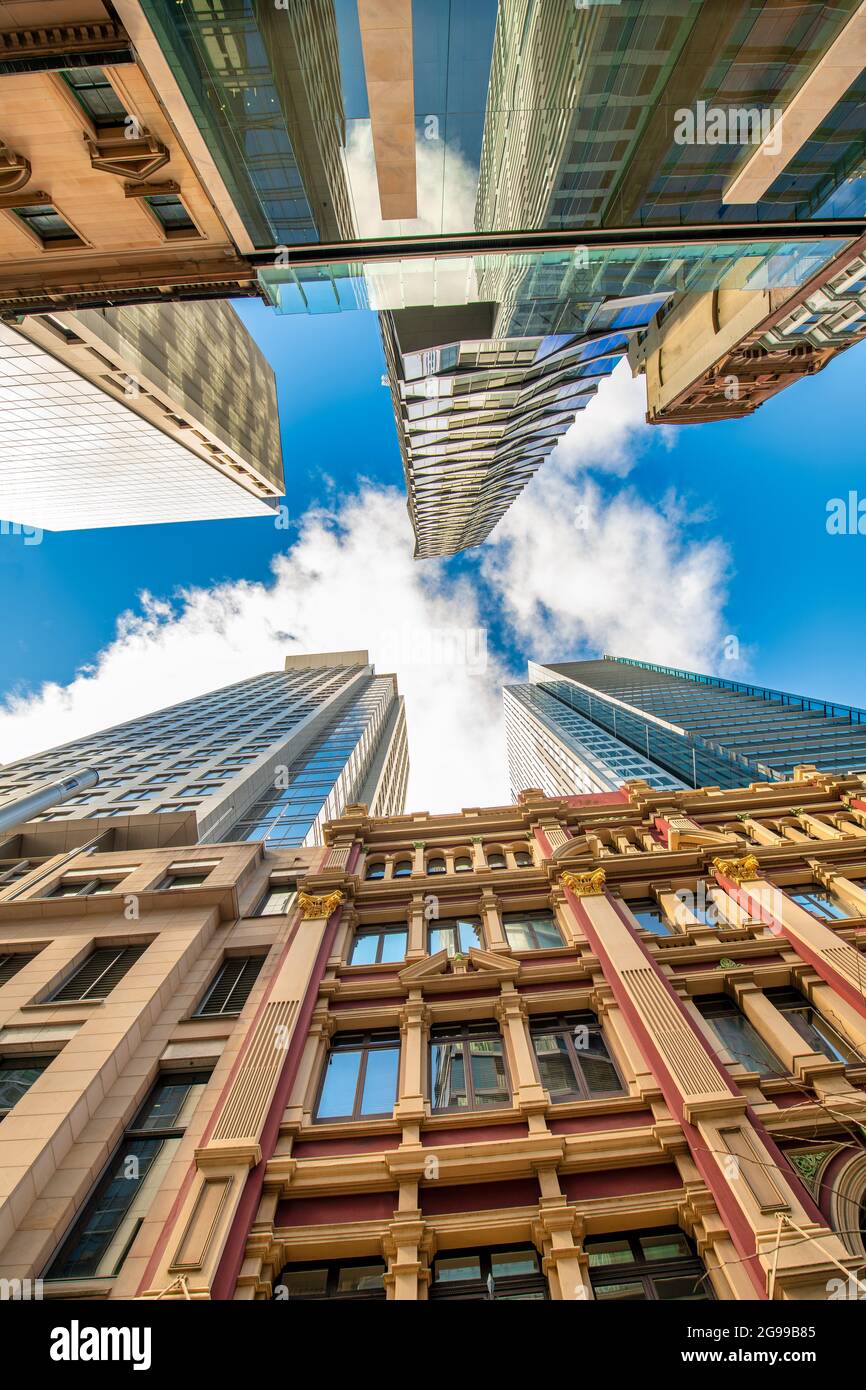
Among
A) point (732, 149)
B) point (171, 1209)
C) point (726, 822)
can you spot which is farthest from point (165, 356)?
point (171, 1209)

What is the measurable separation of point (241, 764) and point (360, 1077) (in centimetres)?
4036

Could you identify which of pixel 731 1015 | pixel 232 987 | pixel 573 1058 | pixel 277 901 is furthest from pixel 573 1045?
pixel 277 901

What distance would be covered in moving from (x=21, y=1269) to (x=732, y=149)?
2524 centimetres

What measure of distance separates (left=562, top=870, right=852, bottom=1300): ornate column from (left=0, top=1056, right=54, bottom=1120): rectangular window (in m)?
12.9

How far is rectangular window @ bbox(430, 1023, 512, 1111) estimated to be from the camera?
517 inches

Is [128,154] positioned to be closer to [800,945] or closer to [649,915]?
→ [649,915]

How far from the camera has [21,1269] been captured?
33.3ft

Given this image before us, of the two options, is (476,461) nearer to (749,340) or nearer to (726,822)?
(749,340)

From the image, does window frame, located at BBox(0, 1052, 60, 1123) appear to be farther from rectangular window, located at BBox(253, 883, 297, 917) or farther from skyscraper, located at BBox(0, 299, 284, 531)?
skyscraper, located at BBox(0, 299, 284, 531)

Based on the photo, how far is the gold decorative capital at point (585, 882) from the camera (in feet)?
60.0

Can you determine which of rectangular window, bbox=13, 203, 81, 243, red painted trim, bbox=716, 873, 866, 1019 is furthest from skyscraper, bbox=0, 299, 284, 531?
red painted trim, bbox=716, 873, 866, 1019

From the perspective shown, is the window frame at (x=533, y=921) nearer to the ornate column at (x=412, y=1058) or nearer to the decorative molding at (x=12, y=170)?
the ornate column at (x=412, y=1058)

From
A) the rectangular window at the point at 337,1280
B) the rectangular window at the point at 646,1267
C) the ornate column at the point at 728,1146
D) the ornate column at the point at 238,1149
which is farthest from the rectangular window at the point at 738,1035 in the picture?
the ornate column at the point at 238,1149

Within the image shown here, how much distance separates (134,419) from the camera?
153ft
